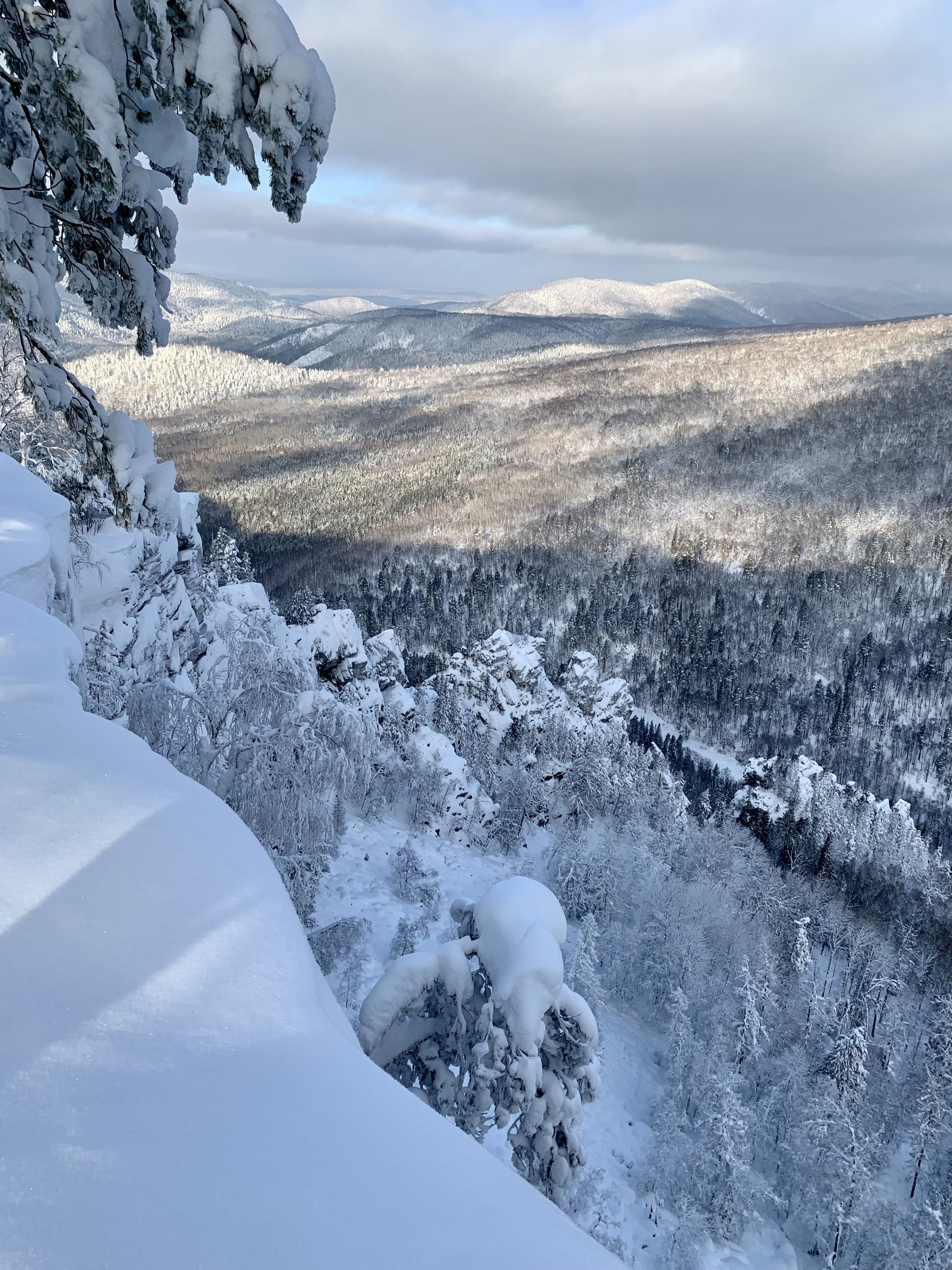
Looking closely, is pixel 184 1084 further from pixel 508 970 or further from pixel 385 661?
pixel 385 661

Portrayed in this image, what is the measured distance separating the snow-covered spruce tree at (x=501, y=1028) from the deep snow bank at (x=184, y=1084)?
277 centimetres

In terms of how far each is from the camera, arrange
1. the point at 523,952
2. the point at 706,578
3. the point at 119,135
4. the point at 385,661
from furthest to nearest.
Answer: the point at 706,578 < the point at 385,661 < the point at 523,952 < the point at 119,135

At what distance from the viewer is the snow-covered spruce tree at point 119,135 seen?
11.7 feet

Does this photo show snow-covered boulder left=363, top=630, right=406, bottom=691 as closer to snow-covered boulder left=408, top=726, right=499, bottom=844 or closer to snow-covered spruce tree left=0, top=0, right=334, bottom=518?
snow-covered boulder left=408, top=726, right=499, bottom=844

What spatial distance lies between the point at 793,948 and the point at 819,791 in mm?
27241

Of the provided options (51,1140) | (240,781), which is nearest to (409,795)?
(240,781)

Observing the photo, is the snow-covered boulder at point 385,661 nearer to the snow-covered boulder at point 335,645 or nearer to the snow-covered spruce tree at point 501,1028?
the snow-covered boulder at point 335,645

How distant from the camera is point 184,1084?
8.65 ft

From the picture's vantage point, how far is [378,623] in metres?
113

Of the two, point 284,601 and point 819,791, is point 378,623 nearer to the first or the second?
point 284,601

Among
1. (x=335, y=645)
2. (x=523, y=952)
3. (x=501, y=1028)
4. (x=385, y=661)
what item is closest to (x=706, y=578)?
(x=385, y=661)

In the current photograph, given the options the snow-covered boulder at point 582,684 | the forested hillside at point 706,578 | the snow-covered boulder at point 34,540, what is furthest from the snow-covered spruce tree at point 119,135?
the forested hillside at point 706,578

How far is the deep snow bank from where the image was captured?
7.09 feet

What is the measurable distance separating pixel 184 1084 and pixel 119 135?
14.7 feet
